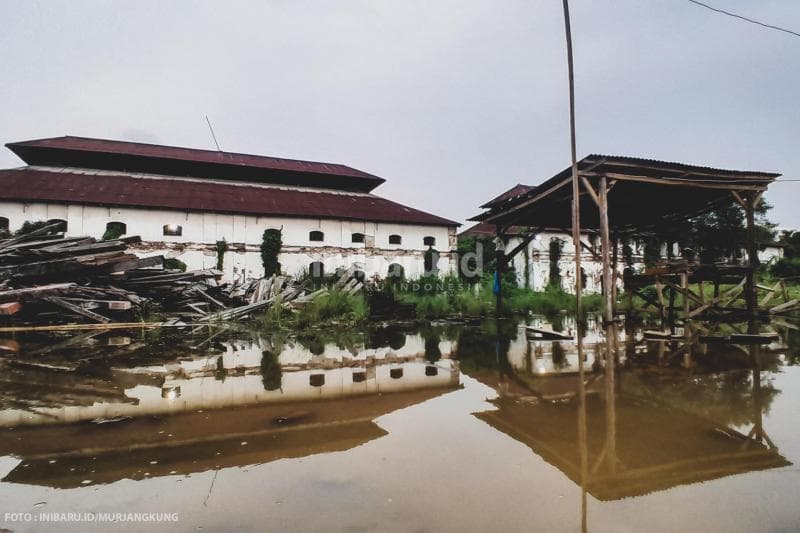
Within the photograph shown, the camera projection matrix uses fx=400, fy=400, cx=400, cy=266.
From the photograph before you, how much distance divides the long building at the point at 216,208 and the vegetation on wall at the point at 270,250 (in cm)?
32

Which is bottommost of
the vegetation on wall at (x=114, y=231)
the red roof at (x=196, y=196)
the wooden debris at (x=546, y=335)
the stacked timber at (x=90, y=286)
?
the wooden debris at (x=546, y=335)

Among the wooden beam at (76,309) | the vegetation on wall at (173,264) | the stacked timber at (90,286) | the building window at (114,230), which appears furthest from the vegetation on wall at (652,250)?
the building window at (114,230)

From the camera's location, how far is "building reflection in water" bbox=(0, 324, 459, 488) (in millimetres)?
2633

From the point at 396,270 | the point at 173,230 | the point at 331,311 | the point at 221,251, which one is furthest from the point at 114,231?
the point at 396,270

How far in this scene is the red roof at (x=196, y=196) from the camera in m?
19.2

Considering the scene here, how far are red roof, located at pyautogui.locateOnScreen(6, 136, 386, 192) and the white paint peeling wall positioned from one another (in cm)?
519

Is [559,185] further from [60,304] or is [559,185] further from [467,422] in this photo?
[60,304]

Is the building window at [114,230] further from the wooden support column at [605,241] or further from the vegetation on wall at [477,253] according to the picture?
the wooden support column at [605,241]

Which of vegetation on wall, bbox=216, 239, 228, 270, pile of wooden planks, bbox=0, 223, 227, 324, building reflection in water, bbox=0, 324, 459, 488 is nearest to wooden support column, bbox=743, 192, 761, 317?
building reflection in water, bbox=0, 324, 459, 488

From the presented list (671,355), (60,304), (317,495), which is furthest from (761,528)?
(60,304)

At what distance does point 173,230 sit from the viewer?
20.5 metres

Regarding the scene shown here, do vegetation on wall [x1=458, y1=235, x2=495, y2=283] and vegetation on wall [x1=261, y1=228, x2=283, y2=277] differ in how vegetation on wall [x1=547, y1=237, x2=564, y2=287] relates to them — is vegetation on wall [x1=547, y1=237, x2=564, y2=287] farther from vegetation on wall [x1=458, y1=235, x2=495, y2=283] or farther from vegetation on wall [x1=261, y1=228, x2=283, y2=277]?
vegetation on wall [x1=261, y1=228, x2=283, y2=277]

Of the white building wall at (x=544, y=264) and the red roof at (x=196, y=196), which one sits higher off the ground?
Answer: the red roof at (x=196, y=196)

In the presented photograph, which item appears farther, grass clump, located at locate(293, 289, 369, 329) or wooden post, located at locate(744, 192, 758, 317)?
grass clump, located at locate(293, 289, 369, 329)
